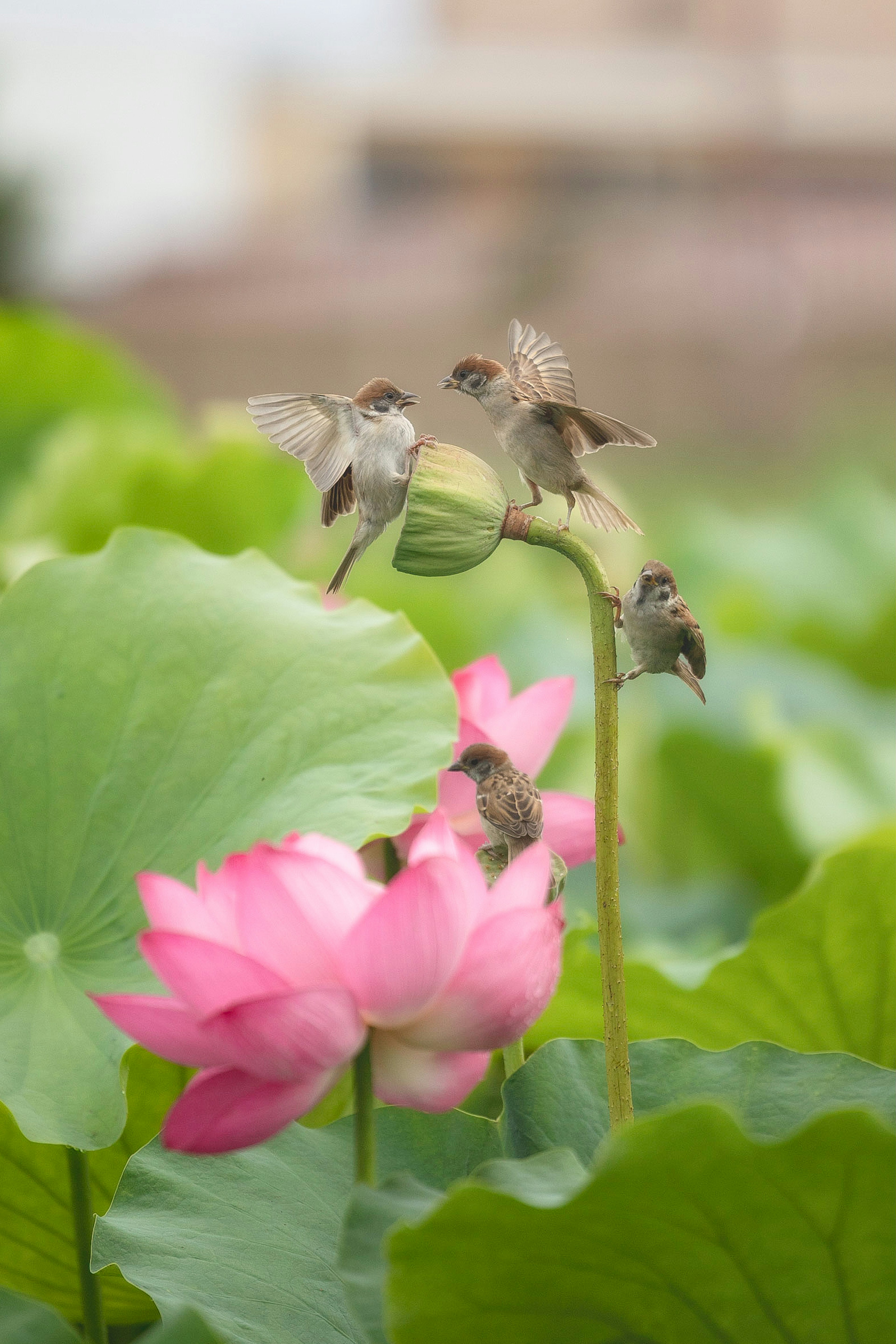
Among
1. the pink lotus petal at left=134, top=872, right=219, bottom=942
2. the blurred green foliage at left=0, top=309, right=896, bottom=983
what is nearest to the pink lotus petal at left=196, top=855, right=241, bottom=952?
the pink lotus petal at left=134, top=872, right=219, bottom=942

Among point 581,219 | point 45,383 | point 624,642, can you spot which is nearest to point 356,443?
point 624,642

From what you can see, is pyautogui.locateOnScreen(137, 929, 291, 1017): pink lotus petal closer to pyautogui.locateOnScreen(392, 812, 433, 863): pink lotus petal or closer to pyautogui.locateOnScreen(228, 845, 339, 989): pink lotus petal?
pyautogui.locateOnScreen(228, 845, 339, 989): pink lotus petal

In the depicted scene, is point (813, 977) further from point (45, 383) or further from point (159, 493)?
point (45, 383)

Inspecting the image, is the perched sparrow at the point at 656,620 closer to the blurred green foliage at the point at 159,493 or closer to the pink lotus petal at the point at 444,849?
the pink lotus petal at the point at 444,849

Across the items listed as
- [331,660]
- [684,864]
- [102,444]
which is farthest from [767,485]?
[331,660]

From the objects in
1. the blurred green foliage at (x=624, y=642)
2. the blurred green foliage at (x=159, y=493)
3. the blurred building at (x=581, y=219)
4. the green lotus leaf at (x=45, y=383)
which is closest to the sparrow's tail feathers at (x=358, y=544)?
the blurred green foliage at (x=624, y=642)

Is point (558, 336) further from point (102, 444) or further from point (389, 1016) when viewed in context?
point (389, 1016)
